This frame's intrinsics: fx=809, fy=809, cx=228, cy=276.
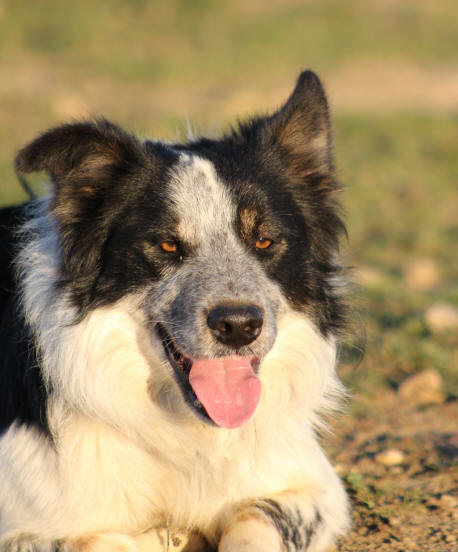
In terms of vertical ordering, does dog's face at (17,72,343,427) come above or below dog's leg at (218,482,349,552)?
above

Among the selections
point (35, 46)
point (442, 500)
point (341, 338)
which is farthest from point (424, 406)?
point (35, 46)

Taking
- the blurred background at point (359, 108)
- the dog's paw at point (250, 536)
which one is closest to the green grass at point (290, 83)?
the blurred background at point (359, 108)

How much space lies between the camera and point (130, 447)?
3822 millimetres

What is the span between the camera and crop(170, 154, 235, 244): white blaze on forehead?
12.5 feet

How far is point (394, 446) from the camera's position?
5.21 metres

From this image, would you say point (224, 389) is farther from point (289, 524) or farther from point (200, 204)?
point (200, 204)

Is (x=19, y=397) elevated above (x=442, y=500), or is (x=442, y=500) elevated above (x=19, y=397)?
(x=19, y=397)

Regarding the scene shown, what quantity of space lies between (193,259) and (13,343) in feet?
3.39

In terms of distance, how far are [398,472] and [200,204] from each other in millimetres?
2173

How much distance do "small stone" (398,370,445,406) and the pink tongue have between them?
103 inches

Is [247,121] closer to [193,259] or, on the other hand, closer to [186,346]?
[193,259]

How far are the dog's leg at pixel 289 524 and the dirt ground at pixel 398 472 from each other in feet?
0.56

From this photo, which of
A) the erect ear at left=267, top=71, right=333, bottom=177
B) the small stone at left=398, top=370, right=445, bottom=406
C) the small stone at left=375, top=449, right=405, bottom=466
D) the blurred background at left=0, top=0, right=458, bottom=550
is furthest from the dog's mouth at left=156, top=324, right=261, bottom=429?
the small stone at left=398, top=370, right=445, bottom=406

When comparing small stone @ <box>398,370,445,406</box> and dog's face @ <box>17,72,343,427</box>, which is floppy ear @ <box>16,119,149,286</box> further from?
small stone @ <box>398,370,445,406</box>
